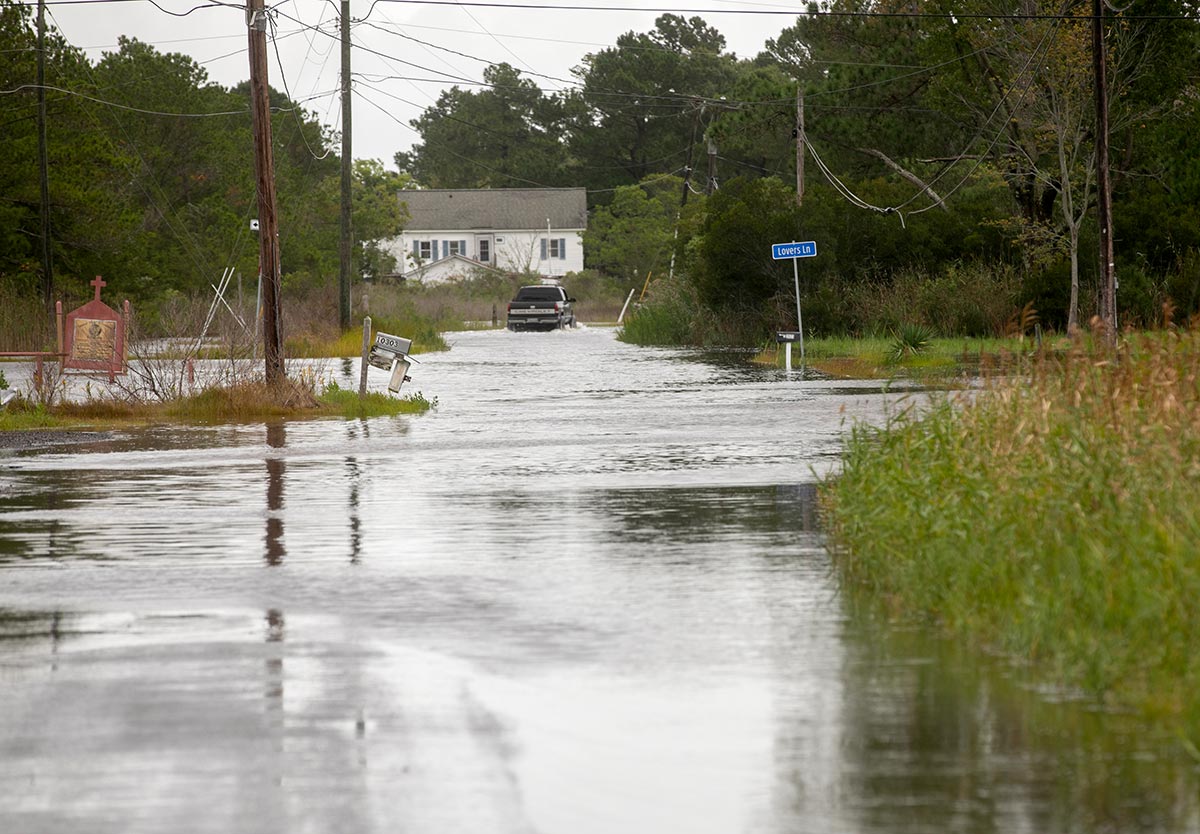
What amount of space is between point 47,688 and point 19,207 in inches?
1815

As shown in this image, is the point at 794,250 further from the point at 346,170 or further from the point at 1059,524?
the point at 1059,524

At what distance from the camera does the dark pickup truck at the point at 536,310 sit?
79.3 meters

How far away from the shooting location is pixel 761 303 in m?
54.9

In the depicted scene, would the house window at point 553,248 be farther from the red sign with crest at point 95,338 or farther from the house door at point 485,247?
the red sign with crest at point 95,338

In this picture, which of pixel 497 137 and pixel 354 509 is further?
pixel 497 137

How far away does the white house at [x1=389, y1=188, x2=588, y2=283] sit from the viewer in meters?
126

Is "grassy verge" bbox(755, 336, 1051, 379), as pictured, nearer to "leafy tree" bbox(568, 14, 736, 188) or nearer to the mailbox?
the mailbox

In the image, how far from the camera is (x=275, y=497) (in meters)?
16.3

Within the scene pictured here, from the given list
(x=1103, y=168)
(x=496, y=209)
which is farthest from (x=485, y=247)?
(x=1103, y=168)

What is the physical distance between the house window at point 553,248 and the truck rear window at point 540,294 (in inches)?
1803

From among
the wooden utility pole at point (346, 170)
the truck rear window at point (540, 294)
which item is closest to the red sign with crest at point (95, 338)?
the wooden utility pole at point (346, 170)

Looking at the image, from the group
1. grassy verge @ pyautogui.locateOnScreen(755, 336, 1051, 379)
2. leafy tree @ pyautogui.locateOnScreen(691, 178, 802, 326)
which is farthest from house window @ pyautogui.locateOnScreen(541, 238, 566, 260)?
grassy verge @ pyautogui.locateOnScreen(755, 336, 1051, 379)

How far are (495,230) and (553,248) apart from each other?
439 centimetres

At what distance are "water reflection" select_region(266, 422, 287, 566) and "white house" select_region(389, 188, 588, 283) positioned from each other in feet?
330
